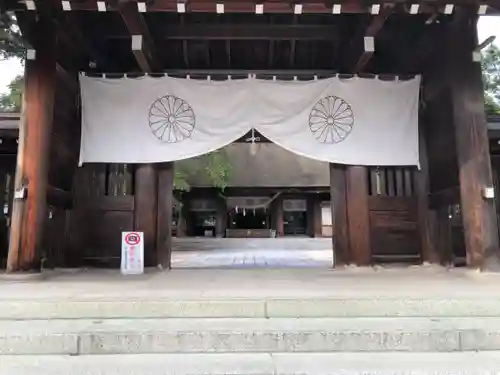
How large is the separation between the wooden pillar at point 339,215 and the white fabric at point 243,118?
0.42 meters

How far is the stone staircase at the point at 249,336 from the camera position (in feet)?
6.77

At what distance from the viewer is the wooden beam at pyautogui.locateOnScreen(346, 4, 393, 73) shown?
403 centimetres

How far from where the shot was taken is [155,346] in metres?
2.28

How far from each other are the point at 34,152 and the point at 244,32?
2.78 meters

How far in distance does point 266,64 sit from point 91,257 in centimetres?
355

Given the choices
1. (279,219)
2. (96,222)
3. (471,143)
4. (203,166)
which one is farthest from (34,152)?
(279,219)

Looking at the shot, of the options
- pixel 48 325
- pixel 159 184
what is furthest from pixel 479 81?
pixel 48 325

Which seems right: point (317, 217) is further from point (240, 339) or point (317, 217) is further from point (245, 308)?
point (240, 339)

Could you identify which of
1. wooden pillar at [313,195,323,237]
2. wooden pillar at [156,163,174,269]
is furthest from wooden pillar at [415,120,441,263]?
wooden pillar at [313,195,323,237]

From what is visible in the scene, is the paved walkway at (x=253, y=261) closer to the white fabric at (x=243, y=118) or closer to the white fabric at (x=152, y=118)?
the white fabric at (x=243, y=118)

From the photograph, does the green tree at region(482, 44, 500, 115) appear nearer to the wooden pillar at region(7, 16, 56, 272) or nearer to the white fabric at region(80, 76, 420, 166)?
the white fabric at region(80, 76, 420, 166)

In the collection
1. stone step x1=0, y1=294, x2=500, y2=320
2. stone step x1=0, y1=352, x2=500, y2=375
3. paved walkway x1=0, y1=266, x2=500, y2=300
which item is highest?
paved walkway x1=0, y1=266, x2=500, y2=300

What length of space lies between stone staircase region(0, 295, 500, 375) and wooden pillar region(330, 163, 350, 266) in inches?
101

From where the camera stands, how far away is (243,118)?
5.10 metres
